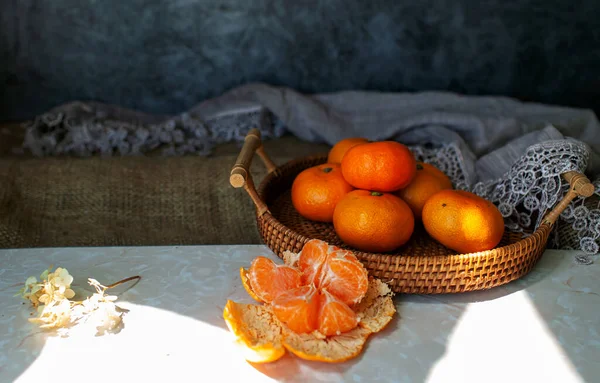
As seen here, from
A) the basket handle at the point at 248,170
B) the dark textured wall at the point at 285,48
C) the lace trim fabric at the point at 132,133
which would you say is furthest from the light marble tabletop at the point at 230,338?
the dark textured wall at the point at 285,48

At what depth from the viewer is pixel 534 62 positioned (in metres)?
2.11

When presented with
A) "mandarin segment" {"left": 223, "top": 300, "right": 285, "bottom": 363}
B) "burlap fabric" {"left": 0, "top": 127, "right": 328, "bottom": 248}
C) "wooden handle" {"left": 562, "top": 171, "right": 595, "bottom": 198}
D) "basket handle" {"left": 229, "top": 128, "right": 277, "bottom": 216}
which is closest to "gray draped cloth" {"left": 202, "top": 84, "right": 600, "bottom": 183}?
"burlap fabric" {"left": 0, "top": 127, "right": 328, "bottom": 248}

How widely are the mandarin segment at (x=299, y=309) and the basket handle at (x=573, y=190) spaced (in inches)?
19.1

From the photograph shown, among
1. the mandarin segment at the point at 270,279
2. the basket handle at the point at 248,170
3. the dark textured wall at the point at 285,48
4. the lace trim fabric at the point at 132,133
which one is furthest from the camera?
the dark textured wall at the point at 285,48

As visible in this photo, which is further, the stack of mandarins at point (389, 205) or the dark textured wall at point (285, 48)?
the dark textured wall at point (285, 48)

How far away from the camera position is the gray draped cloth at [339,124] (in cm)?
162

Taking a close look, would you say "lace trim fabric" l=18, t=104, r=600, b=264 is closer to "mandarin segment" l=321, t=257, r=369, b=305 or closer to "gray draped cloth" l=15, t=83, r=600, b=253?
"gray draped cloth" l=15, t=83, r=600, b=253

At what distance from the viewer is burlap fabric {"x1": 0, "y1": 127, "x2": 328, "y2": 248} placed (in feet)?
4.71

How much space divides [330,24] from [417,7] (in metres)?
0.30

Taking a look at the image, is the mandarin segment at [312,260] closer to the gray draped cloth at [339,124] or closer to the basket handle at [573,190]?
the basket handle at [573,190]

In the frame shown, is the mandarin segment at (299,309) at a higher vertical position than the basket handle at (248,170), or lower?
lower

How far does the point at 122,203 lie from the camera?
5.00ft

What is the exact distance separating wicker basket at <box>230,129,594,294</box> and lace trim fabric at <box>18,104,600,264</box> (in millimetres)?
115

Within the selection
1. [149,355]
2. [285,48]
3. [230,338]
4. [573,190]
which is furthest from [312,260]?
[285,48]
